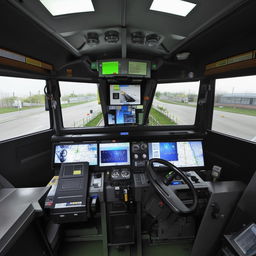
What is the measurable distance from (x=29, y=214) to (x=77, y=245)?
1058 mm

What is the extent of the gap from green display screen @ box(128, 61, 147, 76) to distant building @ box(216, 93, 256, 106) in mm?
1184

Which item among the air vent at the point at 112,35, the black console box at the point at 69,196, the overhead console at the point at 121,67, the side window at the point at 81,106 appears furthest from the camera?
the side window at the point at 81,106

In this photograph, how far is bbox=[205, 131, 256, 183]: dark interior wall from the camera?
1.55m

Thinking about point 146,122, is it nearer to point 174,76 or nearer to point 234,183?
point 174,76

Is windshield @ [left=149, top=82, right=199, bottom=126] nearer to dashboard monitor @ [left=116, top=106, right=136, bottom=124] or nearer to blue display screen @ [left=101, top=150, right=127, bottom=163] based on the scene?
dashboard monitor @ [left=116, top=106, right=136, bottom=124]

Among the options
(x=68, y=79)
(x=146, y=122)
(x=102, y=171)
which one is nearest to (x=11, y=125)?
(x=68, y=79)

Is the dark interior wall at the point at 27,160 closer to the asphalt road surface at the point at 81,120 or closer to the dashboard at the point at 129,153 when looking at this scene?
the asphalt road surface at the point at 81,120

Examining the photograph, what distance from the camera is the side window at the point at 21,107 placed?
154cm

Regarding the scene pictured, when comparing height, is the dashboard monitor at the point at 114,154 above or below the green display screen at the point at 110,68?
below

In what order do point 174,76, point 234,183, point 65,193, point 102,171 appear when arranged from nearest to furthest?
point 65,193 < point 234,183 < point 102,171 < point 174,76

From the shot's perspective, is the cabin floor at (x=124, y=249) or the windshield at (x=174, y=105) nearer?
the cabin floor at (x=124, y=249)

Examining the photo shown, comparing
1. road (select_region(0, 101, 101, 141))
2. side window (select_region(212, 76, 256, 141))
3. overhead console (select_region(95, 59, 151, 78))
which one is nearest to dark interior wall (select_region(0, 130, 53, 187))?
road (select_region(0, 101, 101, 141))

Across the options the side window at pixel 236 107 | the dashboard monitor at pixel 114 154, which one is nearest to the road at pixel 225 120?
the side window at pixel 236 107

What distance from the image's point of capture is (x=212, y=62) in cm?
188
